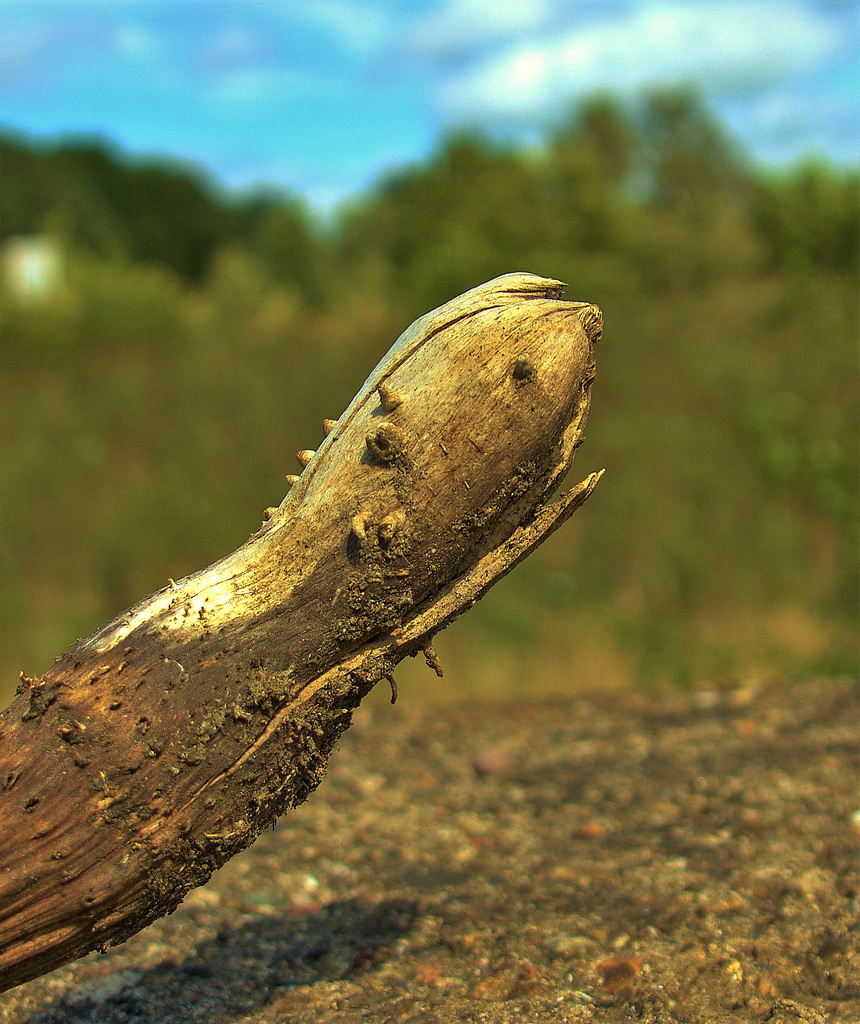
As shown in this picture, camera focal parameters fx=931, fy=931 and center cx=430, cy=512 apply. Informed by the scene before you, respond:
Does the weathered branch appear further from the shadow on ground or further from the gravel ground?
the gravel ground

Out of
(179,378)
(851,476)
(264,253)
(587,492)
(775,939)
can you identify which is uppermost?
(264,253)

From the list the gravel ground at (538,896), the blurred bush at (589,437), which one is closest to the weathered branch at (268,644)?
the gravel ground at (538,896)

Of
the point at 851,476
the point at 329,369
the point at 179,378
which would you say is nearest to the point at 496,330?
the point at 851,476

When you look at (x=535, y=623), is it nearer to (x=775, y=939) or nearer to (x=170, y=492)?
(x=170, y=492)

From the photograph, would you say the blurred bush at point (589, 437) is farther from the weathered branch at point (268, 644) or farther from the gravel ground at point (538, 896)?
the weathered branch at point (268, 644)

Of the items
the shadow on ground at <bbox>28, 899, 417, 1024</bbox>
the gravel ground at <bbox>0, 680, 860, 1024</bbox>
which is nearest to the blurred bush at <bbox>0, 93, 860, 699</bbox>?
the gravel ground at <bbox>0, 680, 860, 1024</bbox>

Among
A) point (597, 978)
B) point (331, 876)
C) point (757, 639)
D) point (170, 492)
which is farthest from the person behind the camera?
point (170, 492)

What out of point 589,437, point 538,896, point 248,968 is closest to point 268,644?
point 248,968
